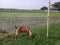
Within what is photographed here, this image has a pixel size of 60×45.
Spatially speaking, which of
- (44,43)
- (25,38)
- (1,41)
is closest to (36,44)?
(44,43)

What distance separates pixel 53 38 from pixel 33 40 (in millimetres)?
962

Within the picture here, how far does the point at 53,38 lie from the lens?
29.7ft

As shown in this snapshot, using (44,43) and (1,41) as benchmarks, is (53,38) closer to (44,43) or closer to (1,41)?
(44,43)

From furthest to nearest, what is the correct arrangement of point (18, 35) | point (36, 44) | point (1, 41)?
point (18, 35) → point (1, 41) → point (36, 44)

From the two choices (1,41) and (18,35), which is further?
(18,35)

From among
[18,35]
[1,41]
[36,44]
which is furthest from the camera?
[18,35]

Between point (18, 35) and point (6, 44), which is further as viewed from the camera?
point (18, 35)

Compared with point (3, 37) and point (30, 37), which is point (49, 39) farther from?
point (3, 37)

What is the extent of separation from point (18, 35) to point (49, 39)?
136 centimetres

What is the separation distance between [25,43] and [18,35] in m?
1.16

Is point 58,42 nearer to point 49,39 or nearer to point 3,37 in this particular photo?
point 49,39

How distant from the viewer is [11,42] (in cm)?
838

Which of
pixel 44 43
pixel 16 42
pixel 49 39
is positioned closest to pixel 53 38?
pixel 49 39

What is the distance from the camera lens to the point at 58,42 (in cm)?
838
